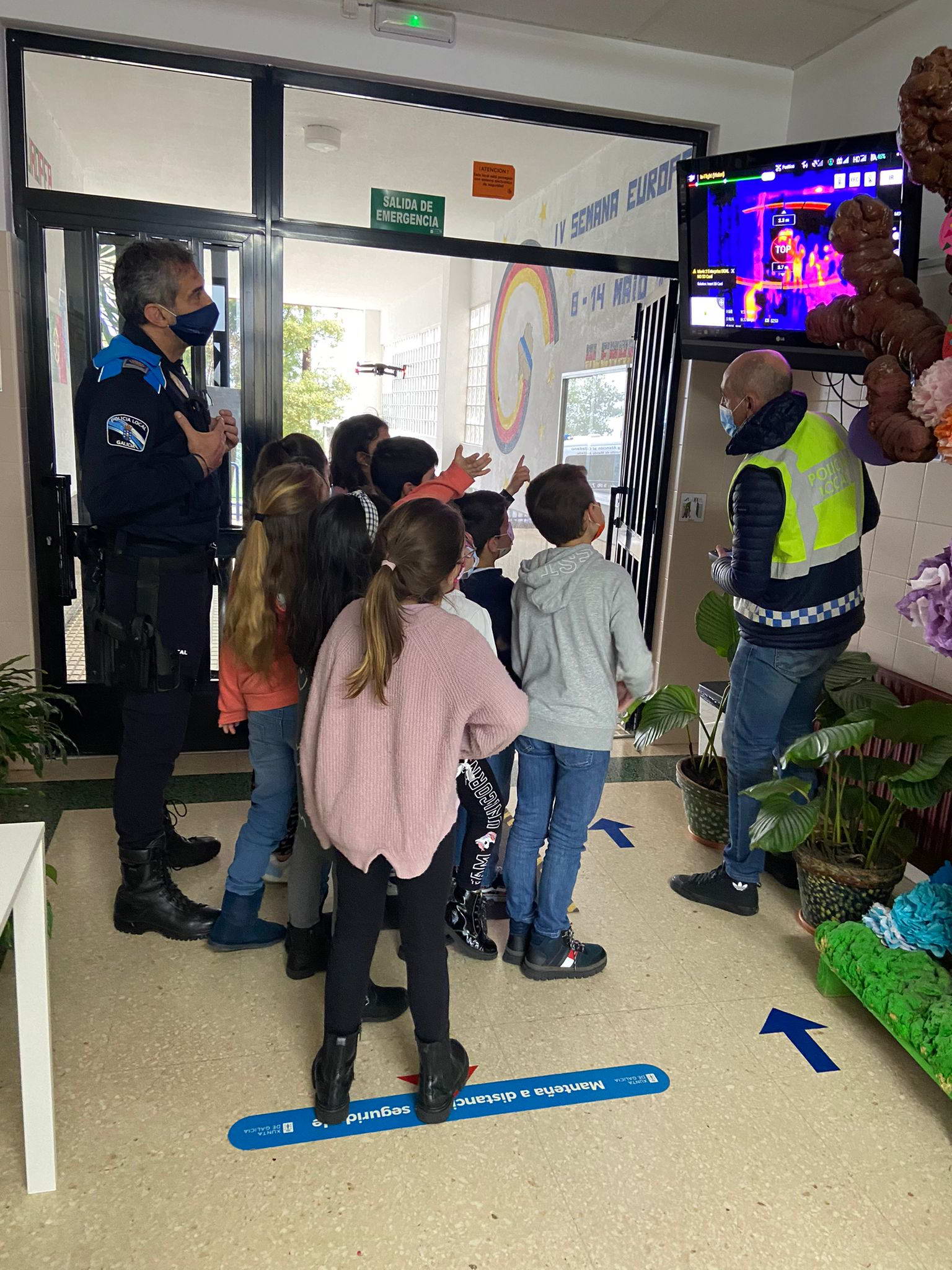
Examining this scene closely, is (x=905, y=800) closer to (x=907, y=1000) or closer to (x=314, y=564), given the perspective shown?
(x=907, y=1000)

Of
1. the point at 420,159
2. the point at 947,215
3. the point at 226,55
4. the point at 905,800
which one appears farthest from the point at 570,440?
the point at 947,215

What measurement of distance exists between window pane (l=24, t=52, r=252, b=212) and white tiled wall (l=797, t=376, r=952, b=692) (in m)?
2.52

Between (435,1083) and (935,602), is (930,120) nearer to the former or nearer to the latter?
(935,602)

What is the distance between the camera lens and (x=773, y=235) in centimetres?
293

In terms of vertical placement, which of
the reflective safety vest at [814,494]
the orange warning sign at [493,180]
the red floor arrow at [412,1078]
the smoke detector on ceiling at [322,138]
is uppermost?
the smoke detector on ceiling at [322,138]

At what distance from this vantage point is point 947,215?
1524mm

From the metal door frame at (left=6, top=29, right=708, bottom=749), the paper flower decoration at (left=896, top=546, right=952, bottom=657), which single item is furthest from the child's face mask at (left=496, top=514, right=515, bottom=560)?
the metal door frame at (left=6, top=29, right=708, bottom=749)

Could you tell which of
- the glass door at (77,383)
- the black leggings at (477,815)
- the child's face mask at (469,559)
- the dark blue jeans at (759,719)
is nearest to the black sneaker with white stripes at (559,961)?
the black leggings at (477,815)

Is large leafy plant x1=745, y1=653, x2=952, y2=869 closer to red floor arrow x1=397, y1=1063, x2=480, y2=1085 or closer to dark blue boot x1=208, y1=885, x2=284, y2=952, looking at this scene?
red floor arrow x1=397, y1=1063, x2=480, y2=1085

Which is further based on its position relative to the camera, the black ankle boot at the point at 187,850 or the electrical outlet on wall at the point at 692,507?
the electrical outlet on wall at the point at 692,507

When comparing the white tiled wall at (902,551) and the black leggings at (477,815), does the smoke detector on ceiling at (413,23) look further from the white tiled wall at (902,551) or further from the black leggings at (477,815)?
the black leggings at (477,815)

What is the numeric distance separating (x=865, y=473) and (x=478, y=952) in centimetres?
171

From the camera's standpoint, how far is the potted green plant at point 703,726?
2857 millimetres

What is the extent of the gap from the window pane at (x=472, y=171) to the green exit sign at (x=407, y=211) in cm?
2
